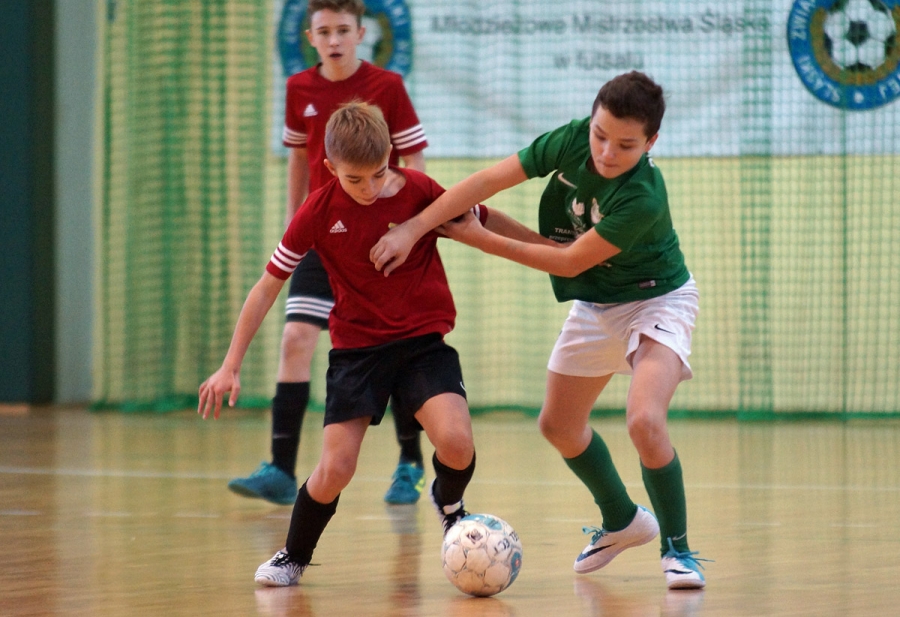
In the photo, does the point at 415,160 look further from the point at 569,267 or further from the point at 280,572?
the point at 280,572

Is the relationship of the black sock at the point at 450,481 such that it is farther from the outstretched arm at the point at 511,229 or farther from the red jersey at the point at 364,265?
the outstretched arm at the point at 511,229

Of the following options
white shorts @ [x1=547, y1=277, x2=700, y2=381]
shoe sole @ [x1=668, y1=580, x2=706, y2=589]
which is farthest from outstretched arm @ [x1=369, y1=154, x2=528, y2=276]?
shoe sole @ [x1=668, y1=580, x2=706, y2=589]

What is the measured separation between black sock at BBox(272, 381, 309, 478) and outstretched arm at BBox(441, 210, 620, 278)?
4.50 feet

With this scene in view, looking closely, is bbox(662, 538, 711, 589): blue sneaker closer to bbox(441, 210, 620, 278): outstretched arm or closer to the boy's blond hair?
bbox(441, 210, 620, 278): outstretched arm

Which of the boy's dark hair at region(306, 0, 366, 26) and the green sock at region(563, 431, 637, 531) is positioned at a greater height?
the boy's dark hair at region(306, 0, 366, 26)

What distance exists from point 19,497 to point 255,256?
3365 mm

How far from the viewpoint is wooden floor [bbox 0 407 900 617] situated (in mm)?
2461

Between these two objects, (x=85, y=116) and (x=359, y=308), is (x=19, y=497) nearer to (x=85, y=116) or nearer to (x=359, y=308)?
(x=359, y=308)

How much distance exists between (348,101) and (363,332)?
4.25 feet

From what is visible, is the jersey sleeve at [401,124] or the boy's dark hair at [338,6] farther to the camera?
the jersey sleeve at [401,124]

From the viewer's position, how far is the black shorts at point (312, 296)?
12.5 feet

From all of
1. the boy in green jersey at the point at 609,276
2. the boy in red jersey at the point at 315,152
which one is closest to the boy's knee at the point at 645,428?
the boy in green jersey at the point at 609,276

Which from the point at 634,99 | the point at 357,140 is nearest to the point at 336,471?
the point at 357,140

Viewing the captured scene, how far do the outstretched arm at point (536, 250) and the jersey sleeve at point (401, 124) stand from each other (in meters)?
1.15
